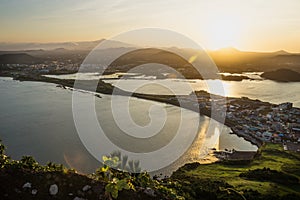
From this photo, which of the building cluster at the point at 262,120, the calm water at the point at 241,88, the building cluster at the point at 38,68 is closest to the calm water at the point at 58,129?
the building cluster at the point at 262,120

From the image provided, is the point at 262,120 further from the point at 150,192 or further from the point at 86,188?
the point at 86,188

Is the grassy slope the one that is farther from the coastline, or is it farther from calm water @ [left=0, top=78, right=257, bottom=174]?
the coastline

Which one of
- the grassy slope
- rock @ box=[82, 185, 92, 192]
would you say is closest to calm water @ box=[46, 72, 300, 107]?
the grassy slope

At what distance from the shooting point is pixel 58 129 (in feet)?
60.5

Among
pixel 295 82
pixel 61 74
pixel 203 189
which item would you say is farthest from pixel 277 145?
pixel 61 74

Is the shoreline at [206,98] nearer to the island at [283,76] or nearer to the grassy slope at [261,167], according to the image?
the grassy slope at [261,167]

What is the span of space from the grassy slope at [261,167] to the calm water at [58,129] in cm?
134

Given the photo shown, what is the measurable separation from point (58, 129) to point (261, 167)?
1203 cm

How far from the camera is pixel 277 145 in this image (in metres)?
16.7

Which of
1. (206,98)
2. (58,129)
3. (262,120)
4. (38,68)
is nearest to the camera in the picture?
(58,129)

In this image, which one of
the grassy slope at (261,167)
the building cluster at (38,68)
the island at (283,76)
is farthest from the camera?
the building cluster at (38,68)

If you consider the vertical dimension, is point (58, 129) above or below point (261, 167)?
above

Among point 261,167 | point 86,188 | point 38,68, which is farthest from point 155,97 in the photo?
point 38,68

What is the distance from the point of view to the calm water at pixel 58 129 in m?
14.4
